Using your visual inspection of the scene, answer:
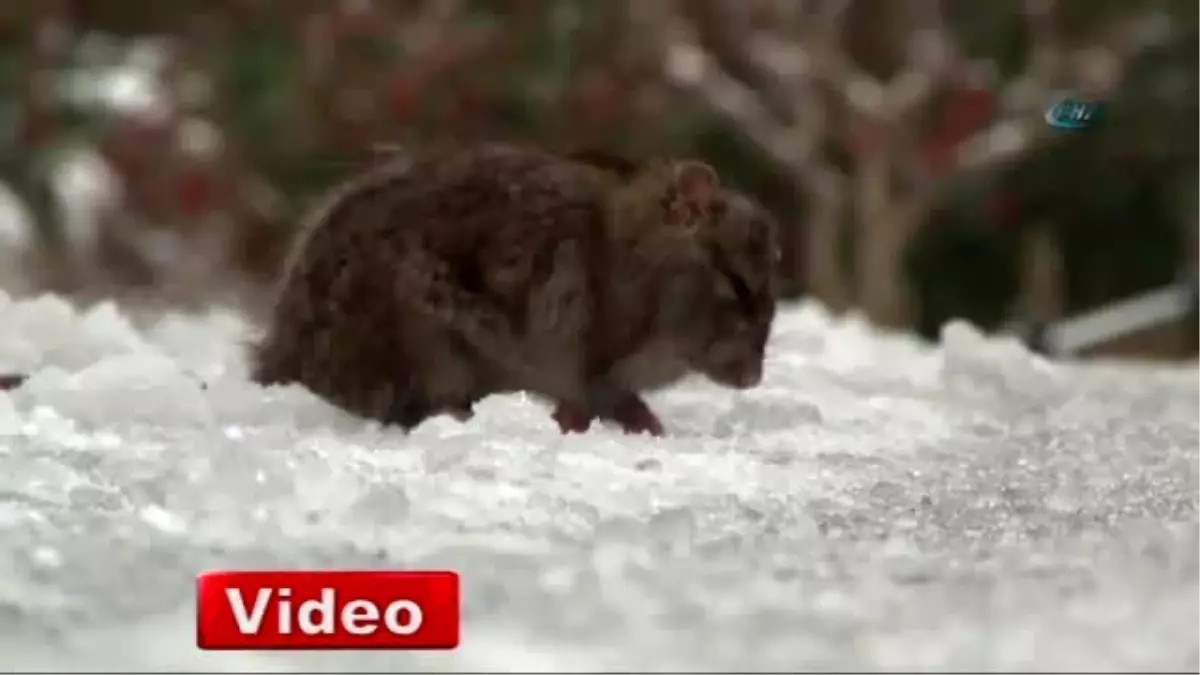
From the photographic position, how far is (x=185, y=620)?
1.74 ft

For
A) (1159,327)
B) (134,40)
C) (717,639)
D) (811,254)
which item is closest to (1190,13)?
(1159,327)

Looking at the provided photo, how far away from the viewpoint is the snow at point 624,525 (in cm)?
51

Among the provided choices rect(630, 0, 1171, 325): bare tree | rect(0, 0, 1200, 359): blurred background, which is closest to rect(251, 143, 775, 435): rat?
rect(0, 0, 1200, 359): blurred background

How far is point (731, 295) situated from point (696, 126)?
37.1 inches

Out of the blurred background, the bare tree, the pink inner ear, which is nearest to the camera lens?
the pink inner ear

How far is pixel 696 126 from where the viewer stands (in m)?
1.98

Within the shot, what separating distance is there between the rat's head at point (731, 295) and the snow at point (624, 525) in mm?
33

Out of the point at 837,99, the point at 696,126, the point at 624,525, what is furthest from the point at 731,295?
the point at 837,99

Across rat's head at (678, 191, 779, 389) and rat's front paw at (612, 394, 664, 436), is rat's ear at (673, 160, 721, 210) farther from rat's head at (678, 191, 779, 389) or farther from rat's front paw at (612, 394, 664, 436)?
rat's front paw at (612, 394, 664, 436)

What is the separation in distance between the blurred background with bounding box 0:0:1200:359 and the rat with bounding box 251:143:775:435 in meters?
0.72

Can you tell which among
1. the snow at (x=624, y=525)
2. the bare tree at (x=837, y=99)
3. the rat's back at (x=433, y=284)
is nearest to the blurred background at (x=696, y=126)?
the bare tree at (x=837, y=99)

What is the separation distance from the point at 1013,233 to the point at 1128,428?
111 cm

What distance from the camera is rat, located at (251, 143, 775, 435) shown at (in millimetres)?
1007

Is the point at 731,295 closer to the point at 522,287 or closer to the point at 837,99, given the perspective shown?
the point at 522,287
